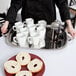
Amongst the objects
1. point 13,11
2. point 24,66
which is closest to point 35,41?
point 24,66

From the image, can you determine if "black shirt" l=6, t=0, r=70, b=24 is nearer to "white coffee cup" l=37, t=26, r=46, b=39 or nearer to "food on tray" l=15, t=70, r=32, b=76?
"white coffee cup" l=37, t=26, r=46, b=39

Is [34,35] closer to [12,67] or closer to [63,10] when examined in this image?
[12,67]

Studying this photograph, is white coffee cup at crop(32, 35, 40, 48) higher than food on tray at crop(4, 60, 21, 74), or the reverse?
white coffee cup at crop(32, 35, 40, 48)

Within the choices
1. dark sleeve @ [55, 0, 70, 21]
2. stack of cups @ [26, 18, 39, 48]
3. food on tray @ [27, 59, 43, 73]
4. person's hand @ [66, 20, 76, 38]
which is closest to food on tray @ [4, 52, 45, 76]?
food on tray @ [27, 59, 43, 73]

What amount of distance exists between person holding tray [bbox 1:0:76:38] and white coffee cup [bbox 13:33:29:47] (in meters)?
0.17

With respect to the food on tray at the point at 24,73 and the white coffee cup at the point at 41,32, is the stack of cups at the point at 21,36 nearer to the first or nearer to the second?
the white coffee cup at the point at 41,32

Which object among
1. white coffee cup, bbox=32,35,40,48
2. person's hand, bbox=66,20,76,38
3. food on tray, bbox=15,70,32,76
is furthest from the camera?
person's hand, bbox=66,20,76,38

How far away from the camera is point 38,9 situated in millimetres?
1249

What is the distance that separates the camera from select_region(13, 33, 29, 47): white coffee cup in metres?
0.94

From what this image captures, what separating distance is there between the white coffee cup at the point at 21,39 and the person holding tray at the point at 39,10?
0.57ft

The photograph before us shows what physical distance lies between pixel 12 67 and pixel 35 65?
0.10 metres

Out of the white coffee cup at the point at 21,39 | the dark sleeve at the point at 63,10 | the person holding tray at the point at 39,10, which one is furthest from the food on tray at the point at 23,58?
the dark sleeve at the point at 63,10

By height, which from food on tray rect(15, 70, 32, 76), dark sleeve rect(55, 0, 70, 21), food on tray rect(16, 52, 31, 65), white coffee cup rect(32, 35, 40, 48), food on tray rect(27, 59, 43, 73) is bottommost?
food on tray rect(15, 70, 32, 76)

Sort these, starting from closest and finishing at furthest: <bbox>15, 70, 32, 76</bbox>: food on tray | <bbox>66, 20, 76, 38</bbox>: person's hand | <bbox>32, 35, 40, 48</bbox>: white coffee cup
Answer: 1. <bbox>15, 70, 32, 76</bbox>: food on tray
2. <bbox>32, 35, 40, 48</bbox>: white coffee cup
3. <bbox>66, 20, 76, 38</bbox>: person's hand
